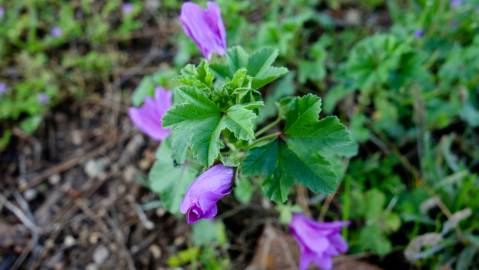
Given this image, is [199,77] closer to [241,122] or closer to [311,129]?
[241,122]

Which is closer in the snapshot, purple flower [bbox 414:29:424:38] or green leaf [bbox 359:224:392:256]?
green leaf [bbox 359:224:392:256]

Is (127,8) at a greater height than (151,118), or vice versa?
(127,8)

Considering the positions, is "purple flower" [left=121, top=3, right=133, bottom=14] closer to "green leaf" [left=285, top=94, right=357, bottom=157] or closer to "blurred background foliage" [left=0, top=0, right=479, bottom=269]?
"blurred background foliage" [left=0, top=0, right=479, bottom=269]

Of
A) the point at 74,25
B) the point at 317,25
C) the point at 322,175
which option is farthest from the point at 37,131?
the point at 322,175

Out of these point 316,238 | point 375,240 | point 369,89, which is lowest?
point 375,240

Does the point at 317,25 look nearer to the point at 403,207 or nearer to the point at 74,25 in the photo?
the point at 403,207

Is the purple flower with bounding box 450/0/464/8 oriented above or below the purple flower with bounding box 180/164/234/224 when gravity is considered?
above

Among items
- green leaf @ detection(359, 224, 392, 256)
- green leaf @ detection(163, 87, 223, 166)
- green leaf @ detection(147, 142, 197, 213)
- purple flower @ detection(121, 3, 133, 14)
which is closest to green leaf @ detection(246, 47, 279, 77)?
green leaf @ detection(163, 87, 223, 166)

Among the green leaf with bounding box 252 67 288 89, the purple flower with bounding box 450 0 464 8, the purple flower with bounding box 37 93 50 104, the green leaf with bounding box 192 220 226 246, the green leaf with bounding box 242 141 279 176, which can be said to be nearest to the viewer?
the green leaf with bounding box 252 67 288 89

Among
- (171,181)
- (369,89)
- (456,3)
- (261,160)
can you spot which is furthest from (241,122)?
(456,3)
